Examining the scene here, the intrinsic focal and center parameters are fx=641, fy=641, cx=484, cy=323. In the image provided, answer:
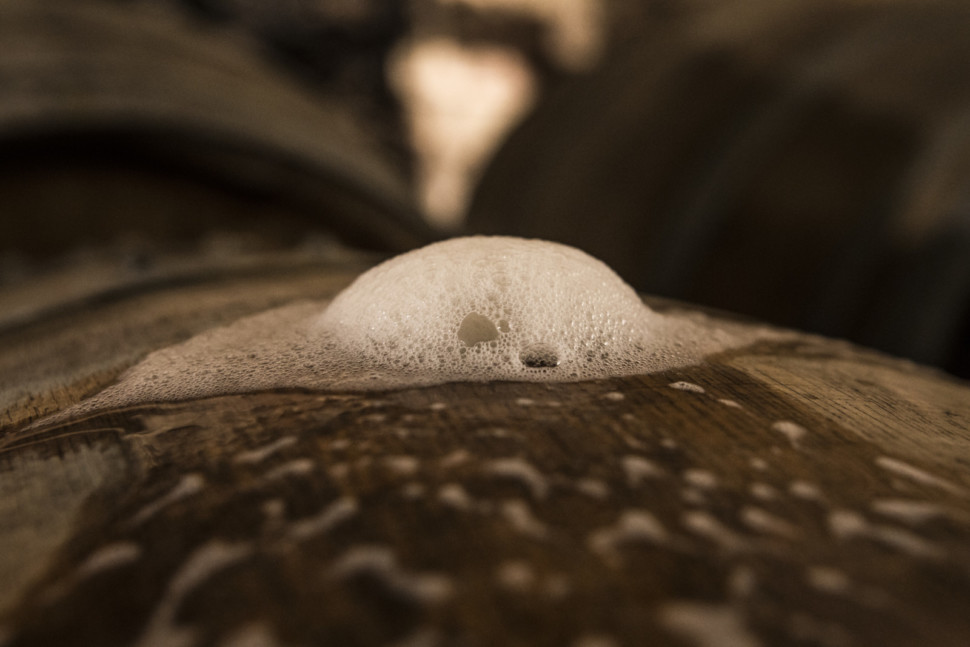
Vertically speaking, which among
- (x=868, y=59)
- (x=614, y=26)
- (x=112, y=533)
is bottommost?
(x=112, y=533)

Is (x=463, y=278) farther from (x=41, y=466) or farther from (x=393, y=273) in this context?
(x=41, y=466)

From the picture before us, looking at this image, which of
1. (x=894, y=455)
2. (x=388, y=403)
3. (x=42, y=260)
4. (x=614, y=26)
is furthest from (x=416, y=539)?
(x=614, y=26)

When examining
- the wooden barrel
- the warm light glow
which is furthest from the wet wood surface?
the warm light glow

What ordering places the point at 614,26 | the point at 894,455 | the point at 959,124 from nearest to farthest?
the point at 894,455, the point at 959,124, the point at 614,26

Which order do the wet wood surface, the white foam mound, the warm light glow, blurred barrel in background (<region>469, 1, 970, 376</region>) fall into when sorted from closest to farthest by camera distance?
the wet wood surface < the white foam mound < blurred barrel in background (<region>469, 1, 970, 376</region>) < the warm light glow

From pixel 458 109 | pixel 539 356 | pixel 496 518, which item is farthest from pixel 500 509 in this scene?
pixel 458 109

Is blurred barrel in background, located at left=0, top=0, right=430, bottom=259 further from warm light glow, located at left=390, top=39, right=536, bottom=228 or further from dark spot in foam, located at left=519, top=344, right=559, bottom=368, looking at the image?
warm light glow, located at left=390, top=39, right=536, bottom=228

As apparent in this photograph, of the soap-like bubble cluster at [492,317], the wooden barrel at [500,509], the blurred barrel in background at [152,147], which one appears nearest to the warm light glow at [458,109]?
the blurred barrel in background at [152,147]
